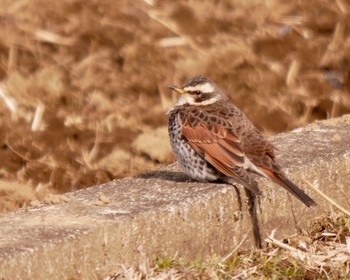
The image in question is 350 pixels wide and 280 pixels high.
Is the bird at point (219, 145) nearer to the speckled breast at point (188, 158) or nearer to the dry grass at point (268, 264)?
the speckled breast at point (188, 158)

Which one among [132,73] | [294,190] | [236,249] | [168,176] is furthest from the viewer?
[132,73]

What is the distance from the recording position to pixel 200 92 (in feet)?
26.4

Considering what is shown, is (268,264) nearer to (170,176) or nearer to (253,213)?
(253,213)

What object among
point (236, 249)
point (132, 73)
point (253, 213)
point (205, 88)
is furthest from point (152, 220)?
point (132, 73)

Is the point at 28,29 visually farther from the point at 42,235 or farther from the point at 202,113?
the point at 42,235

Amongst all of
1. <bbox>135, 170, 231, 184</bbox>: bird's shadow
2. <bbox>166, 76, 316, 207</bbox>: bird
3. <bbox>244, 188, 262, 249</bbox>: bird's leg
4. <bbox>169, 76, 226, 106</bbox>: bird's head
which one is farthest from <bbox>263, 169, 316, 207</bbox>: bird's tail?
<bbox>169, 76, 226, 106</bbox>: bird's head

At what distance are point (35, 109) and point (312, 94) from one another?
2.45 meters

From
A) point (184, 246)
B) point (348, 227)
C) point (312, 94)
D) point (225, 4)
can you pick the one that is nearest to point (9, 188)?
point (184, 246)

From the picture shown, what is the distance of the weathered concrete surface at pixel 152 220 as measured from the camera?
20.5 feet

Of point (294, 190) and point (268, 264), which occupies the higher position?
point (294, 190)

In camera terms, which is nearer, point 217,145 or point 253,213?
point 253,213

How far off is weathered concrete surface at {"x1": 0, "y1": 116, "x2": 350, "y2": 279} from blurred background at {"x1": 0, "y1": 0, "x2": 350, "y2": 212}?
4.56 feet

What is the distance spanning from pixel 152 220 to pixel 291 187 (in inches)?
35.6

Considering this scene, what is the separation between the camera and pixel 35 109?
10.2 m
